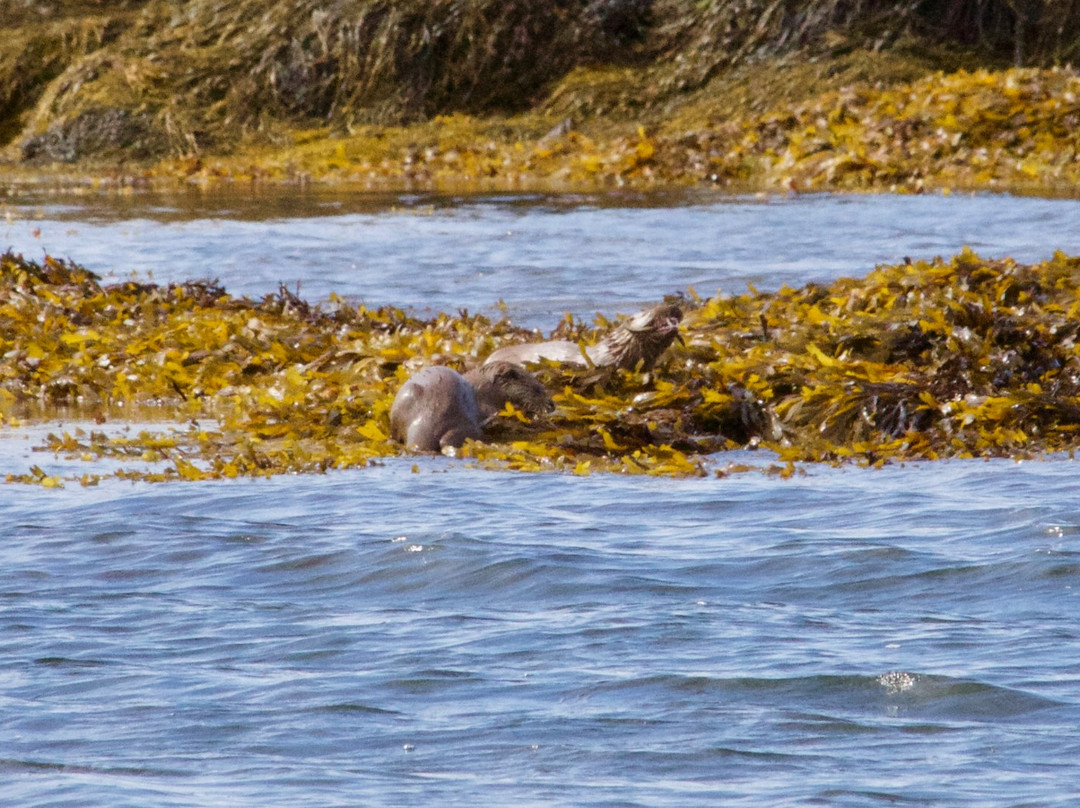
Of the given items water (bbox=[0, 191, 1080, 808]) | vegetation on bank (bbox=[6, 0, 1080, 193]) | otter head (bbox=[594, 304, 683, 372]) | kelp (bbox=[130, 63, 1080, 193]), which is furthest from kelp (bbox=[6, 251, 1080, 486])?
vegetation on bank (bbox=[6, 0, 1080, 193])

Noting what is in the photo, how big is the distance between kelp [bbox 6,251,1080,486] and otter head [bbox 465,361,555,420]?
130 mm

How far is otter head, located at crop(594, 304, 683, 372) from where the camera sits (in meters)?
8.22

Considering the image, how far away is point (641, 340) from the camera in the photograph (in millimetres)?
8234

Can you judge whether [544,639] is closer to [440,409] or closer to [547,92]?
[440,409]

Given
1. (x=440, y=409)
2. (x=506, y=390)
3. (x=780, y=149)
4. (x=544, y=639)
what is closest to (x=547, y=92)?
(x=780, y=149)

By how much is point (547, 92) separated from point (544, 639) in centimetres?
2398

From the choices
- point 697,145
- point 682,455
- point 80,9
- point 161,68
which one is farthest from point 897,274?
point 80,9

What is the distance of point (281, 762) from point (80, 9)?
33.4 m

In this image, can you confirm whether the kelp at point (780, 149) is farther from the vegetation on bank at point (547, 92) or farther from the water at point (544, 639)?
the water at point (544, 639)

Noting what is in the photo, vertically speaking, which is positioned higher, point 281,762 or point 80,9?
point 80,9

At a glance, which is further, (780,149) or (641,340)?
(780,149)

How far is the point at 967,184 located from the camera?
20125 millimetres

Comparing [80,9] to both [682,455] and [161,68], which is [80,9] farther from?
[682,455]

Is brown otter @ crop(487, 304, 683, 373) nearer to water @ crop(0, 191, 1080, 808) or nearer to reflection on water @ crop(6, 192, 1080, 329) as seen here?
water @ crop(0, 191, 1080, 808)
